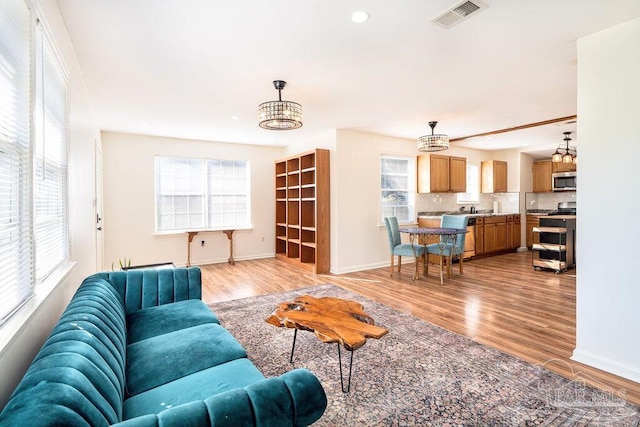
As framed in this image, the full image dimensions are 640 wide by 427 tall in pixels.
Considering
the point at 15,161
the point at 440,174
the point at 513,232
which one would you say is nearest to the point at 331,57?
the point at 15,161

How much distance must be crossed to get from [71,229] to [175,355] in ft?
5.20

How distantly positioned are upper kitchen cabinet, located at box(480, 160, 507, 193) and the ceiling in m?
3.00

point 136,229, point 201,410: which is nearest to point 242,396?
point 201,410

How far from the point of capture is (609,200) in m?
2.37

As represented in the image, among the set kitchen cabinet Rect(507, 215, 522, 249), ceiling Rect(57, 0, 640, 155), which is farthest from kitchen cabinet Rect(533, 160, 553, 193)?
ceiling Rect(57, 0, 640, 155)

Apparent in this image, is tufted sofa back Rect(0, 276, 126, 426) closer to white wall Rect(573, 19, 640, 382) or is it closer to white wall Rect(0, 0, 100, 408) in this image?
white wall Rect(0, 0, 100, 408)

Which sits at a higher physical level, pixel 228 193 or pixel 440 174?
pixel 440 174

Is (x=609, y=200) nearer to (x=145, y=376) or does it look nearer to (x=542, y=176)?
(x=145, y=376)

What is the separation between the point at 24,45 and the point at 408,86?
319 cm

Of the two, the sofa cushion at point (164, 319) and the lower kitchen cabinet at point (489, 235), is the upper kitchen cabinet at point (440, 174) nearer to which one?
the lower kitchen cabinet at point (489, 235)

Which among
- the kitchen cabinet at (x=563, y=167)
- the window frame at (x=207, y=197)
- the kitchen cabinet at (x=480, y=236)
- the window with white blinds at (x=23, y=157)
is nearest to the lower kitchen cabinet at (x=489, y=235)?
the kitchen cabinet at (x=480, y=236)

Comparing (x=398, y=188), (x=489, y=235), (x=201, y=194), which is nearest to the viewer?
(x=201, y=194)

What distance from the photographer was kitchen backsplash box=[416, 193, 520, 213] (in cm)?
701

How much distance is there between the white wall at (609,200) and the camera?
7.43 ft
